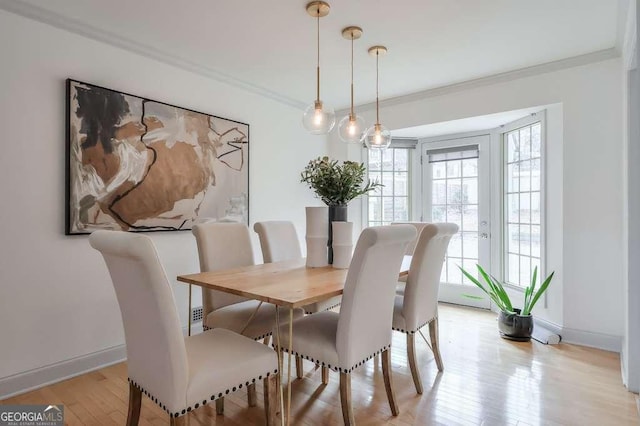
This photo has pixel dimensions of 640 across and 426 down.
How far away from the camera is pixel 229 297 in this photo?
2.42 meters

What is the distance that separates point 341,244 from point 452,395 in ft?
3.70

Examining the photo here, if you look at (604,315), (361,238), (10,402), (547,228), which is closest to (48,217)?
(10,402)

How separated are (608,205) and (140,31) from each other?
378 centimetres

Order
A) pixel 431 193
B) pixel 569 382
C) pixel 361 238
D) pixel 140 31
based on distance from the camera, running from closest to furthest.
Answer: pixel 361 238 → pixel 569 382 → pixel 140 31 → pixel 431 193

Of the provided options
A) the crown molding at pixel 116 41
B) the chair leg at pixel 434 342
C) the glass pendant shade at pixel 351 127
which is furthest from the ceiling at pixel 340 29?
the chair leg at pixel 434 342

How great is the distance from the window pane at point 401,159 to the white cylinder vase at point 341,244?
103 inches

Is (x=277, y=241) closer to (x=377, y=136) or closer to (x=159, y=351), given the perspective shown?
(x=377, y=136)

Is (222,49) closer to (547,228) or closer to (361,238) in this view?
(361,238)

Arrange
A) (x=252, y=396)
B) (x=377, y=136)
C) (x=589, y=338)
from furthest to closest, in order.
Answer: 1. (x=589, y=338)
2. (x=377, y=136)
3. (x=252, y=396)

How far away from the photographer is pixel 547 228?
334 cm

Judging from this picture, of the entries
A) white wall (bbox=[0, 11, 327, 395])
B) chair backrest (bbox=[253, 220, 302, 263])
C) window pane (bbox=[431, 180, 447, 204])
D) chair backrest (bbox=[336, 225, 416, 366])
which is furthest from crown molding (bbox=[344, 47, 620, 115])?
white wall (bbox=[0, 11, 327, 395])

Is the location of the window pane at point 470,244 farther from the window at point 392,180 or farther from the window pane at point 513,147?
the window pane at point 513,147

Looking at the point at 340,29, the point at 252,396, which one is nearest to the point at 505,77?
the point at 340,29

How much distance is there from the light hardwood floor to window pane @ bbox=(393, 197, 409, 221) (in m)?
2.06
